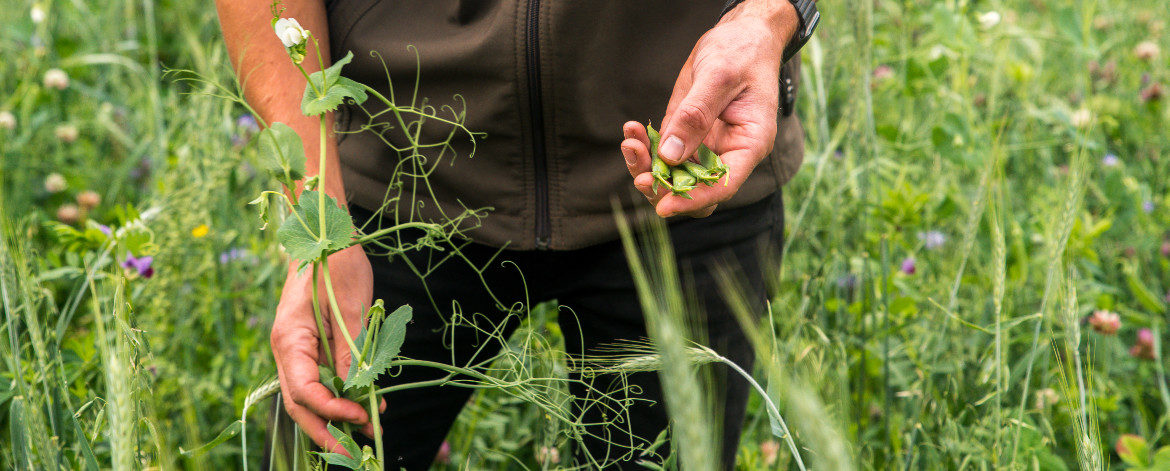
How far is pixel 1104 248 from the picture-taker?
1.92 meters

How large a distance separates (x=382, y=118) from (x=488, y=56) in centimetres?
16

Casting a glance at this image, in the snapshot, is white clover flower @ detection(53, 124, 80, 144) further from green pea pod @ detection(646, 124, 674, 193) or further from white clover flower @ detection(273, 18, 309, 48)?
green pea pod @ detection(646, 124, 674, 193)

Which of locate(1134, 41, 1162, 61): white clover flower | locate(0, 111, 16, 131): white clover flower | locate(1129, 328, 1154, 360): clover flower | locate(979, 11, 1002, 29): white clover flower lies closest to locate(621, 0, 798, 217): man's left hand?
locate(979, 11, 1002, 29): white clover flower

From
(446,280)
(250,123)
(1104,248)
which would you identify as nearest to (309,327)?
(446,280)

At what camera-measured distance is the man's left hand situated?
756mm

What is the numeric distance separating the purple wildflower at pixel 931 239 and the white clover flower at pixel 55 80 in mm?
2205

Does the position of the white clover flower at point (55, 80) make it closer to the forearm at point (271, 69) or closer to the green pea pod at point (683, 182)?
the forearm at point (271, 69)

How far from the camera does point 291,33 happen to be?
0.69 metres

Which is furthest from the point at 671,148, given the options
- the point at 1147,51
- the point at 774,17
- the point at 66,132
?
the point at 1147,51

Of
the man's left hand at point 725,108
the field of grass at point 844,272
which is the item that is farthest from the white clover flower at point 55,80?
the man's left hand at point 725,108

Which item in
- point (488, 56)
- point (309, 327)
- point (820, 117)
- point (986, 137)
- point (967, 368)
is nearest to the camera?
point (309, 327)

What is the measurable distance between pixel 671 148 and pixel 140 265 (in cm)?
108

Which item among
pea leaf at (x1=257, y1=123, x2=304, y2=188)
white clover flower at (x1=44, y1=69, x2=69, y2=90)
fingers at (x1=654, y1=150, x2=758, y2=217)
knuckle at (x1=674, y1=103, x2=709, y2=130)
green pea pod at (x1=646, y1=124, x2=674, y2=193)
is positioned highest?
white clover flower at (x1=44, y1=69, x2=69, y2=90)

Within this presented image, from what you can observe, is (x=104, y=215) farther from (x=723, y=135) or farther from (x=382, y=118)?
(x=723, y=135)
